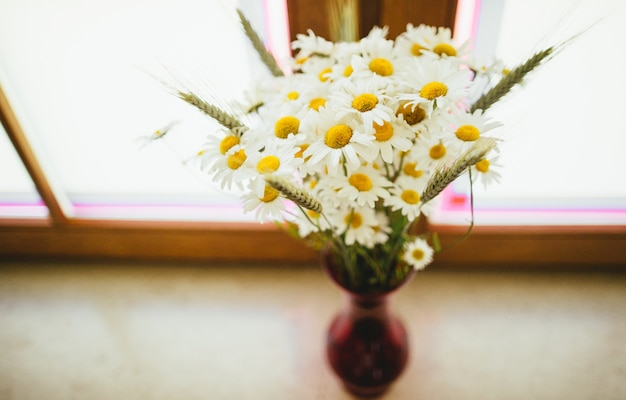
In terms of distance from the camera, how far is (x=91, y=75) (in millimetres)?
1067

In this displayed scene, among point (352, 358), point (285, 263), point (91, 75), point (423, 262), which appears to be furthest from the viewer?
point (285, 263)

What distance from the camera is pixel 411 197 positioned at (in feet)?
1.91

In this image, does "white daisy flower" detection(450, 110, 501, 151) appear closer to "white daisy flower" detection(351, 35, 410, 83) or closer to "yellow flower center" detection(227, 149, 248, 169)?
"white daisy flower" detection(351, 35, 410, 83)

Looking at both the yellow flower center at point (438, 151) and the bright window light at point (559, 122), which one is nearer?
the yellow flower center at point (438, 151)

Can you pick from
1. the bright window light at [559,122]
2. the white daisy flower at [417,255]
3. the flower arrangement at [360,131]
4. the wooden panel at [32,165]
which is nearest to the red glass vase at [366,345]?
the white daisy flower at [417,255]

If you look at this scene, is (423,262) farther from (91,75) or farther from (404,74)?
(91,75)

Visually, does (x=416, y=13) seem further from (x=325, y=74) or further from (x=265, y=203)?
(x=265, y=203)

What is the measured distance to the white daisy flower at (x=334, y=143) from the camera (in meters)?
0.48

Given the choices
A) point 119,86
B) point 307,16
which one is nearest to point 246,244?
point 119,86

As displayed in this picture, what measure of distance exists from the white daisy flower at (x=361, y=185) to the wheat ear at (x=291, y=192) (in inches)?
1.9

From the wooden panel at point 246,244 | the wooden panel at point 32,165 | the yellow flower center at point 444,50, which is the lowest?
the wooden panel at point 246,244

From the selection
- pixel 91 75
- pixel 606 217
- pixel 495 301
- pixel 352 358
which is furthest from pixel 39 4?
pixel 606 217

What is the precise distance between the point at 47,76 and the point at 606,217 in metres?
1.67

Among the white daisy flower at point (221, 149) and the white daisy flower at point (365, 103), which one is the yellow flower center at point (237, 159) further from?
the white daisy flower at point (365, 103)
